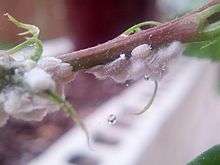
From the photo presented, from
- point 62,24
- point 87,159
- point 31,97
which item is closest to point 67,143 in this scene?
point 87,159

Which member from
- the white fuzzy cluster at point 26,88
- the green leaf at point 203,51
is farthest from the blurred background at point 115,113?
the white fuzzy cluster at point 26,88

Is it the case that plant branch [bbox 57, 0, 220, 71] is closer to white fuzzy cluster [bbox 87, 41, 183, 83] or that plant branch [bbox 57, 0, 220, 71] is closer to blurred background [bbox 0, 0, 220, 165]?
white fuzzy cluster [bbox 87, 41, 183, 83]

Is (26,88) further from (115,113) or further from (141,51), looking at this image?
(115,113)

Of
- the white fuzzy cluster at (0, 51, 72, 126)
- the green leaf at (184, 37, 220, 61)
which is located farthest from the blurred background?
the white fuzzy cluster at (0, 51, 72, 126)

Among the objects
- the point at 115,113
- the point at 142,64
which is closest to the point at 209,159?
the point at 142,64

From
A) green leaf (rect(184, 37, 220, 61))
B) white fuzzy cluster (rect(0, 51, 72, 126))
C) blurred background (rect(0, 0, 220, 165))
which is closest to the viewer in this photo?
white fuzzy cluster (rect(0, 51, 72, 126))

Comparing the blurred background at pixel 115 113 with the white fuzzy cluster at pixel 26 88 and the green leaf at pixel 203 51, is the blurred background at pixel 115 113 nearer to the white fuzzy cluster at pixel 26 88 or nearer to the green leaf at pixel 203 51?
the green leaf at pixel 203 51
